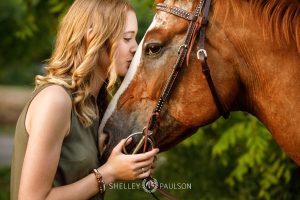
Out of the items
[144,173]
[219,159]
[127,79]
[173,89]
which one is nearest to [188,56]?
[173,89]

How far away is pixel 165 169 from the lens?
6.60m

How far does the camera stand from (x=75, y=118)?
115 inches

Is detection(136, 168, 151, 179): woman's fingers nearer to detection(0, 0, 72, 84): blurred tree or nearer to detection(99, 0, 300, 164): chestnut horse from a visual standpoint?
detection(99, 0, 300, 164): chestnut horse

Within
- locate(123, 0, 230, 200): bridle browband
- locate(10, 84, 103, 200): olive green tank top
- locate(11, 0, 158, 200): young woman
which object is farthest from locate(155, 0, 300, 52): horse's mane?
locate(10, 84, 103, 200): olive green tank top

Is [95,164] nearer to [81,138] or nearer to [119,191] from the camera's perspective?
[81,138]

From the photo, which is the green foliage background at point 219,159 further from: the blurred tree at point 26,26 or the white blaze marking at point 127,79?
the white blaze marking at point 127,79

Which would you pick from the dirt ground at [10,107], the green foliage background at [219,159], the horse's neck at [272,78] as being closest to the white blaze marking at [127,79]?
the horse's neck at [272,78]

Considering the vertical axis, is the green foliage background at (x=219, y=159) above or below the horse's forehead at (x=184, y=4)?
below

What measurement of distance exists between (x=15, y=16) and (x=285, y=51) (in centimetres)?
532

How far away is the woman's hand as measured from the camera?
2898 millimetres

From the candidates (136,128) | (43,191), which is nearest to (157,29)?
(136,128)

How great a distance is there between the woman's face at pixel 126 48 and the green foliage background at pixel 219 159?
2009 millimetres

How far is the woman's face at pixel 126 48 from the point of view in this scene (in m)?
3.09

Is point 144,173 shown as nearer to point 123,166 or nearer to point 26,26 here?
point 123,166
